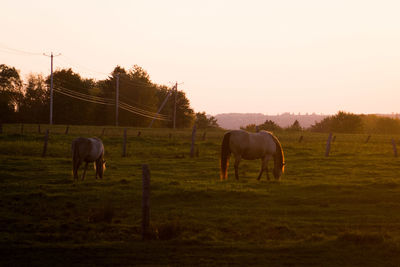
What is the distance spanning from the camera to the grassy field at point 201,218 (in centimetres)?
745

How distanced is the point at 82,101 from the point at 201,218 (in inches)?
2877

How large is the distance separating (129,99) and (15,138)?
53.1 m

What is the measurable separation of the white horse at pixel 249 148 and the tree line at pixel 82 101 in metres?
60.3

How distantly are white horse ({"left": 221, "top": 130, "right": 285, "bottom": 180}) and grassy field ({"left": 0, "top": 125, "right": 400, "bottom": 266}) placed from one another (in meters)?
0.68

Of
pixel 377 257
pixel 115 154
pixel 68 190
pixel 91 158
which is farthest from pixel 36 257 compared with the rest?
pixel 115 154

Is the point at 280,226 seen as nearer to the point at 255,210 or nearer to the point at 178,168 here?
the point at 255,210

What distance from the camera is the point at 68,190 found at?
561 inches

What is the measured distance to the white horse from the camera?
55.8 feet

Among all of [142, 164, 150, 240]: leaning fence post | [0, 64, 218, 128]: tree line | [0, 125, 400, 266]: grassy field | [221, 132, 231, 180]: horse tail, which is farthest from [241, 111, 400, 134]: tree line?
[142, 164, 150, 240]: leaning fence post

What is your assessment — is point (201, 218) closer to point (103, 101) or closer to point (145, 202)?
point (145, 202)

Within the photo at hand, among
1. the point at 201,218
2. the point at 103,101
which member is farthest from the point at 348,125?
the point at 201,218

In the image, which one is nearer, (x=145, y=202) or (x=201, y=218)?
(x=145, y=202)

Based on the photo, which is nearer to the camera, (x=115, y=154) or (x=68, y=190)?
(x=68, y=190)

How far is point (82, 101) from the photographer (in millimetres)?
79938
